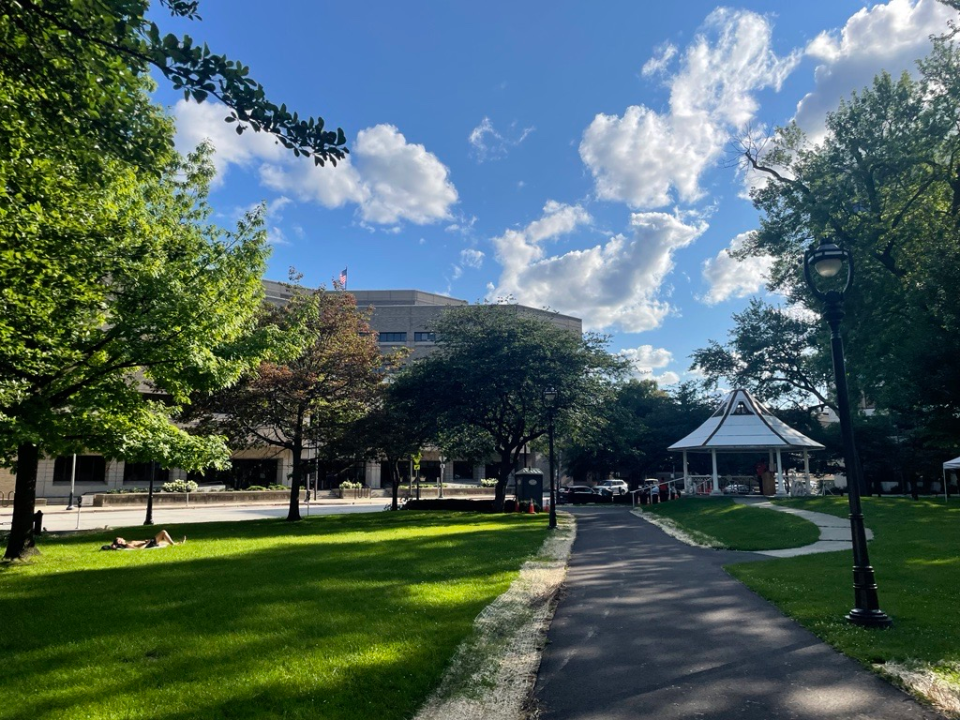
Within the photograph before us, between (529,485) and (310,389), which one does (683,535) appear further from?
(310,389)

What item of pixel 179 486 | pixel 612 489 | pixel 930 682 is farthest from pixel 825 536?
pixel 179 486

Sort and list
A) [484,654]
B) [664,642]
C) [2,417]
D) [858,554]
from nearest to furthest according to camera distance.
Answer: [484,654] < [664,642] < [858,554] < [2,417]

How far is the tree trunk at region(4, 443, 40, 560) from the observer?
45.2 feet

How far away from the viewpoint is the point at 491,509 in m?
32.0

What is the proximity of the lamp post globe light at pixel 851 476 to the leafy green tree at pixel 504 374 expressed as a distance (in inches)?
777

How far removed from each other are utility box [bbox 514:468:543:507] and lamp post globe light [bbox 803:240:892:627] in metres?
22.6

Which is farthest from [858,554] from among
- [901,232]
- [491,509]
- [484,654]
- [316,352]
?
[491,509]

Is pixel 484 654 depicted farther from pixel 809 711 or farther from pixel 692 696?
pixel 809 711

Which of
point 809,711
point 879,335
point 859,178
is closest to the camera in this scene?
point 809,711

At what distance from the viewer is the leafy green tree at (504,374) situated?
28875 millimetres

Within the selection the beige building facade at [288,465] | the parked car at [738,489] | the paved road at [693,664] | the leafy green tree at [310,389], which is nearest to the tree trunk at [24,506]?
the beige building facade at [288,465]

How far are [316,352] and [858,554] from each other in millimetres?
21173

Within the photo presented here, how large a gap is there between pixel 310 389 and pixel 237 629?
18.2 m

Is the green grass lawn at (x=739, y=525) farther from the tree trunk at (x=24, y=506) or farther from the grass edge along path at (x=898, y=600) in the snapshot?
the tree trunk at (x=24, y=506)
